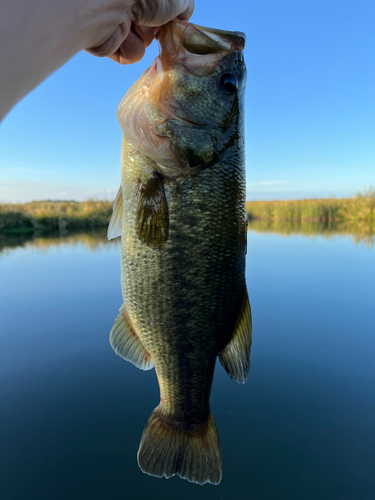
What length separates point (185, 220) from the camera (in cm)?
165

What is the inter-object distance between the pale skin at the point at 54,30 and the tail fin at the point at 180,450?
1839mm

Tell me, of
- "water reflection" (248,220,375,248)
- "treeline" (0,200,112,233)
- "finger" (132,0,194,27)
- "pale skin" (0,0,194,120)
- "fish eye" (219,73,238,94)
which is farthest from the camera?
"treeline" (0,200,112,233)

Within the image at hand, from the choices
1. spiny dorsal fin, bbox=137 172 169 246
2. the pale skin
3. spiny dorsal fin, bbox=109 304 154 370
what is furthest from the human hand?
spiny dorsal fin, bbox=109 304 154 370

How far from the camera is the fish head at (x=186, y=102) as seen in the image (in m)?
1.67

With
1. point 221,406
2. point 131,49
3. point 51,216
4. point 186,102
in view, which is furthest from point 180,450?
point 51,216

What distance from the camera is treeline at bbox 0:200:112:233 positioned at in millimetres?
32969

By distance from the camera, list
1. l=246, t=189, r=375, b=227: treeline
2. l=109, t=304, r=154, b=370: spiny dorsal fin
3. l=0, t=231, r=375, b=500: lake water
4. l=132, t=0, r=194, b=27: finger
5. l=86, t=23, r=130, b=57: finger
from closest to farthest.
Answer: l=132, t=0, r=194, b=27: finger < l=86, t=23, r=130, b=57: finger < l=109, t=304, r=154, b=370: spiny dorsal fin < l=0, t=231, r=375, b=500: lake water < l=246, t=189, r=375, b=227: treeline

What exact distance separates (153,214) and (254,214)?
169ft

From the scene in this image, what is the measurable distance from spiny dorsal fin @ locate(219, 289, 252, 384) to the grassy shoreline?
29224 mm

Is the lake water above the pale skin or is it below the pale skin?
below

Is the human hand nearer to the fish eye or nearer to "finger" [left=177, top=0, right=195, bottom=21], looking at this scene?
"finger" [left=177, top=0, right=195, bottom=21]

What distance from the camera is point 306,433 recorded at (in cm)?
589

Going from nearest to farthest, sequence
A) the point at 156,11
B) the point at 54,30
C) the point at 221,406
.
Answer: the point at 54,30, the point at 156,11, the point at 221,406

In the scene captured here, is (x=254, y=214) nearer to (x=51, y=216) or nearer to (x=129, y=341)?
(x=51, y=216)
